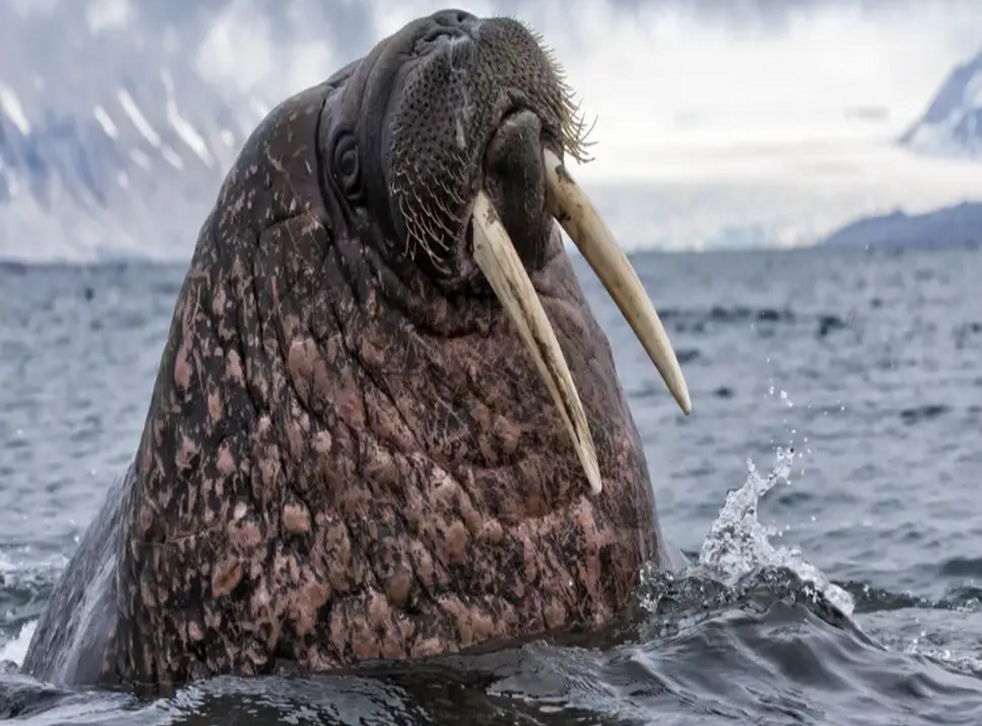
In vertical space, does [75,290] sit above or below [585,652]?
above

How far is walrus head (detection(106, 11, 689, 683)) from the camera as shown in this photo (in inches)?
223

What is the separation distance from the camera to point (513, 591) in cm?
585

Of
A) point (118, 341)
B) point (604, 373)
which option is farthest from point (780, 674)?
point (118, 341)

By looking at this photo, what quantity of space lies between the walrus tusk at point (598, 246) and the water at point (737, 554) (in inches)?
39.7

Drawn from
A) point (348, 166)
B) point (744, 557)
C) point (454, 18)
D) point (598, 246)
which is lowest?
point (744, 557)

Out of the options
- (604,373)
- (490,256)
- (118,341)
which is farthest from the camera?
(118,341)

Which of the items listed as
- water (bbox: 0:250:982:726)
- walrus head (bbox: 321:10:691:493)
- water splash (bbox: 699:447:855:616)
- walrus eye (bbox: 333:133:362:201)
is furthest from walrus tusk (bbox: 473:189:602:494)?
water splash (bbox: 699:447:855:616)

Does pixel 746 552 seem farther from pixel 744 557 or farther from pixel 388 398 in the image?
pixel 388 398

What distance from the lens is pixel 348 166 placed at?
19.4ft

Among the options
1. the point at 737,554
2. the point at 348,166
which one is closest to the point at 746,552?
the point at 737,554

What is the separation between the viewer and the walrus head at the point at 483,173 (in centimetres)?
560

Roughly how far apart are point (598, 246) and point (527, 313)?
0.37 m

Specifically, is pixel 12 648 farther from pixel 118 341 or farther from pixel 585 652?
pixel 118 341

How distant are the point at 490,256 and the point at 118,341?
1390 inches
